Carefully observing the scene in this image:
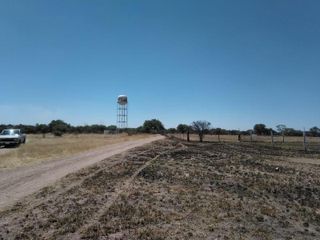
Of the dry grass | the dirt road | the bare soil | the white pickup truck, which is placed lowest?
the bare soil

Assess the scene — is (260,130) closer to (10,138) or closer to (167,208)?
(10,138)

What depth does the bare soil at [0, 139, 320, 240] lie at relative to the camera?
A: 8.99 m

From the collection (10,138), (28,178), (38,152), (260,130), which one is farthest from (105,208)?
(260,130)

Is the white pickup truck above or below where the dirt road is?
above

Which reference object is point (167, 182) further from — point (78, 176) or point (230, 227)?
point (230, 227)

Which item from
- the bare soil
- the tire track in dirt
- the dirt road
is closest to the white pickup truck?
the dirt road

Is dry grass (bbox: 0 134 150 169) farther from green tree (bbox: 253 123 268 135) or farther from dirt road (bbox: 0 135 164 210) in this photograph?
green tree (bbox: 253 123 268 135)

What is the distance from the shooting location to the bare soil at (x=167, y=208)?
354 inches

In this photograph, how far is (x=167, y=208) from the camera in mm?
11211

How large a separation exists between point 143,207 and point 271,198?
4.49 meters

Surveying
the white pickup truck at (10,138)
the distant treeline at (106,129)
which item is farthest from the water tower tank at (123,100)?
the white pickup truck at (10,138)

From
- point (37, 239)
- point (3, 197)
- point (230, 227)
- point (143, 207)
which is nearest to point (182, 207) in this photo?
point (143, 207)

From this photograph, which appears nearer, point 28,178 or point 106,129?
point 28,178

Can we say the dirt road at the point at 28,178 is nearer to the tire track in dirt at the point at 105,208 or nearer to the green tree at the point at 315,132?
the tire track in dirt at the point at 105,208
